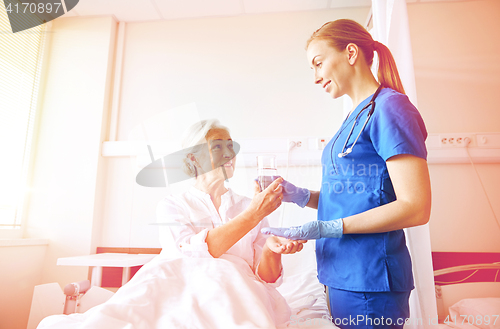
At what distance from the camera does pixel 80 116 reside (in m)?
2.29

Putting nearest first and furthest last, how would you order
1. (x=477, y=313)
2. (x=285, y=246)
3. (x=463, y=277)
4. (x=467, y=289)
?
(x=285, y=246) → (x=477, y=313) → (x=467, y=289) → (x=463, y=277)

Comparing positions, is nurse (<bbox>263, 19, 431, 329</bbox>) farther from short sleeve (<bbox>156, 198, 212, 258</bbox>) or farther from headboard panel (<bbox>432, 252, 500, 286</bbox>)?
headboard panel (<bbox>432, 252, 500, 286</bbox>)

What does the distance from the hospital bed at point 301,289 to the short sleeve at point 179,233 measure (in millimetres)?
384

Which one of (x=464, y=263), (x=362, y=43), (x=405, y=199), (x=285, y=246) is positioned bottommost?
(x=464, y=263)

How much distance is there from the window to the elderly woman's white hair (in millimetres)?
1404

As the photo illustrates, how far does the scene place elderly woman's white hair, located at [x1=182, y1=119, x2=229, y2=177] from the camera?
141 centimetres

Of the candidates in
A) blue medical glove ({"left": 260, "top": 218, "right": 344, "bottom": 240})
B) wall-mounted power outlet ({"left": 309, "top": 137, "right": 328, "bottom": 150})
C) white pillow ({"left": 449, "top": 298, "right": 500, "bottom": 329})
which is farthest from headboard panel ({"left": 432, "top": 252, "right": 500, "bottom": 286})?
blue medical glove ({"left": 260, "top": 218, "right": 344, "bottom": 240})

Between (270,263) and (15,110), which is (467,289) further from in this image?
(15,110)

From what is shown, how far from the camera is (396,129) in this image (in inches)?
33.5

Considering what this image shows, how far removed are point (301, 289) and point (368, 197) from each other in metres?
0.77

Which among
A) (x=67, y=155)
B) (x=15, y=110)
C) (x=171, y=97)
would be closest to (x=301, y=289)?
(x=171, y=97)

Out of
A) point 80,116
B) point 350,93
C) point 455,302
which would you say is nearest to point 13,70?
point 80,116

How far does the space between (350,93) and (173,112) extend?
1.43 meters

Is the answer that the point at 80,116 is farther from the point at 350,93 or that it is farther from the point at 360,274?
the point at 360,274
